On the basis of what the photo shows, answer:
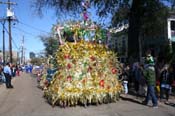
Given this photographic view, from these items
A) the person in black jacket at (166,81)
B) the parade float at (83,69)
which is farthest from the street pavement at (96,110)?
the person in black jacket at (166,81)

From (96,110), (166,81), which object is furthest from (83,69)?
(166,81)

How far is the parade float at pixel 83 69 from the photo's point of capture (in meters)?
13.4

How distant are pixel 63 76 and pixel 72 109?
4.01 feet

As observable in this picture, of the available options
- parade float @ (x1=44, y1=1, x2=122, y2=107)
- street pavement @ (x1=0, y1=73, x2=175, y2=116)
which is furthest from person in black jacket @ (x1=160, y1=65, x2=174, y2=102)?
parade float @ (x1=44, y1=1, x2=122, y2=107)

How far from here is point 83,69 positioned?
13758 millimetres

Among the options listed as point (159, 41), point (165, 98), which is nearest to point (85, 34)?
point (165, 98)

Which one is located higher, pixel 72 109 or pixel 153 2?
pixel 153 2

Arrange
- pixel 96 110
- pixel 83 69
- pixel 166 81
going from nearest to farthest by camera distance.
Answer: pixel 96 110, pixel 83 69, pixel 166 81

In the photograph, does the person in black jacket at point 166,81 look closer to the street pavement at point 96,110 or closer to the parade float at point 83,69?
the street pavement at point 96,110

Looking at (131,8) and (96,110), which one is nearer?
(96,110)

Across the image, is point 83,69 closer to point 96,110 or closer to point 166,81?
point 96,110

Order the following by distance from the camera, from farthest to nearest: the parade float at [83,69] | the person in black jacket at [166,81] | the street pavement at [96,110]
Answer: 1. the person in black jacket at [166,81]
2. the parade float at [83,69]
3. the street pavement at [96,110]

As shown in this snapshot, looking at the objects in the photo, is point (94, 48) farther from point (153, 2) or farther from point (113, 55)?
point (153, 2)

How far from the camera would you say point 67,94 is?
13250mm
